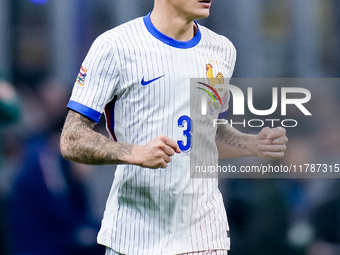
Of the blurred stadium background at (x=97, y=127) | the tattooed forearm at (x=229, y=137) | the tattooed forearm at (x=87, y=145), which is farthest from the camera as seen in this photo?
the blurred stadium background at (x=97, y=127)

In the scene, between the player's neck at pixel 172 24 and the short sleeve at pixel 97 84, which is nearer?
the short sleeve at pixel 97 84

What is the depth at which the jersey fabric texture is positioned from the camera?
8.64 ft

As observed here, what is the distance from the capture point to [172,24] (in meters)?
2.78

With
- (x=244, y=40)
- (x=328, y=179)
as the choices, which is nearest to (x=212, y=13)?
(x=244, y=40)

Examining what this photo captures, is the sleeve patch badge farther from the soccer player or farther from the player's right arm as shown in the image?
the player's right arm

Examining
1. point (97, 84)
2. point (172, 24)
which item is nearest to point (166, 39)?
point (172, 24)

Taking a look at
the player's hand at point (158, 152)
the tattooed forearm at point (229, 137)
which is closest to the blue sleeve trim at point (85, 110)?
the player's hand at point (158, 152)

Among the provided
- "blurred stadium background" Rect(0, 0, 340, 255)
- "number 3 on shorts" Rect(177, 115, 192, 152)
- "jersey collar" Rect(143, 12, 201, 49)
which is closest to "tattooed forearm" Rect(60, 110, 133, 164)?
"number 3 on shorts" Rect(177, 115, 192, 152)

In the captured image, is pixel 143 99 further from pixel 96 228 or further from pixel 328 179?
pixel 328 179

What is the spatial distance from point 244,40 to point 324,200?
1.08m

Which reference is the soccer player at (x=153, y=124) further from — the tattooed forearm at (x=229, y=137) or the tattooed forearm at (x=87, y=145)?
the tattooed forearm at (x=229, y=137)

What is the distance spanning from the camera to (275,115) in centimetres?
428

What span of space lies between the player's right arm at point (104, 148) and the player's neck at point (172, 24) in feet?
1.61

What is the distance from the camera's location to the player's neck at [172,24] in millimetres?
2779
